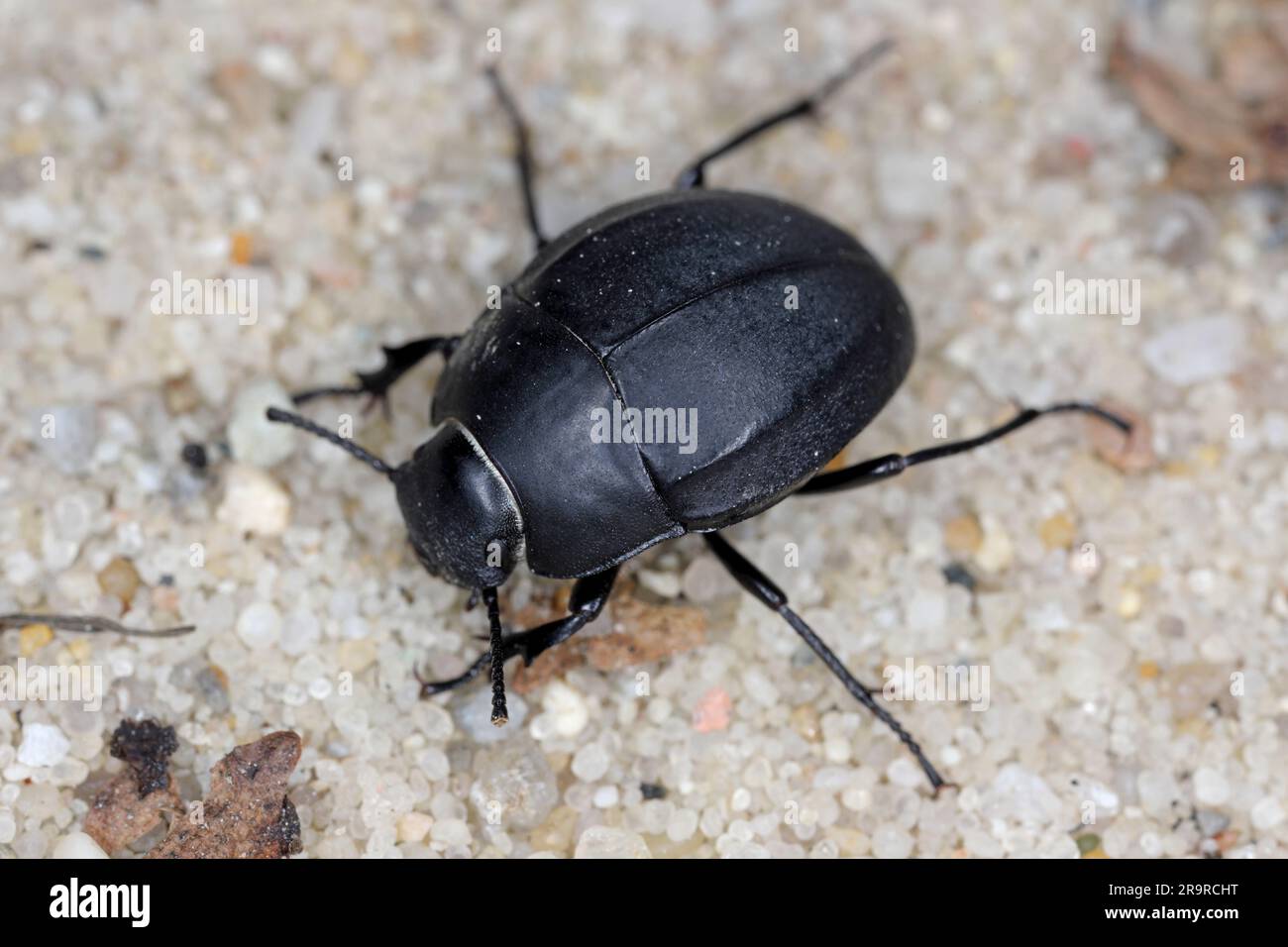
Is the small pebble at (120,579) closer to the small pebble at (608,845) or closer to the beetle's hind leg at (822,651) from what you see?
the small pebble at (608,845)

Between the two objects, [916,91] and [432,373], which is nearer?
[432,373]

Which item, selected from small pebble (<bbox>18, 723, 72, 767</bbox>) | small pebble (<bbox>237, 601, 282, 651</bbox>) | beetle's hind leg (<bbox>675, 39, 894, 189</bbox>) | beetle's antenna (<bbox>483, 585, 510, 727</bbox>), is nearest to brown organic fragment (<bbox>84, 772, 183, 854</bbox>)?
small pebble (<bbox>18, 723, 72, 767</bbox>)

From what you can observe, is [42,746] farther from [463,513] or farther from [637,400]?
[637,400]

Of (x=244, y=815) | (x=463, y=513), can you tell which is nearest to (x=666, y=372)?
(x=463, y=513)

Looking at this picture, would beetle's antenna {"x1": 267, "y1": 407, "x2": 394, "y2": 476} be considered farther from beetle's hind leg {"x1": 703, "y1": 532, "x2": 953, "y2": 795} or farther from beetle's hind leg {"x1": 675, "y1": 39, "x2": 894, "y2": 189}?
beetle's hind leg {"x1": 675, "y1": 39, "x2": 894, "y2": 189}

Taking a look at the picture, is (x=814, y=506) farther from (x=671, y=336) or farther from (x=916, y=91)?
(x=916, y=91)
